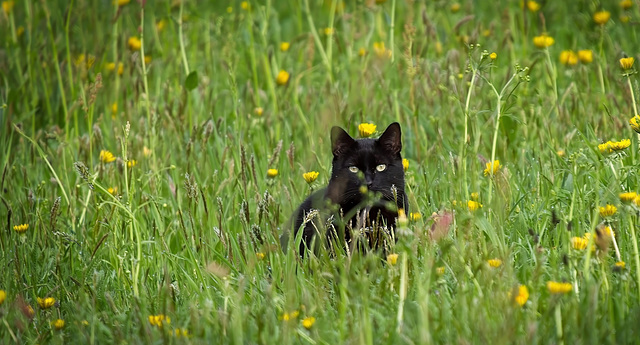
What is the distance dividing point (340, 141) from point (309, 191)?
1.52 feet

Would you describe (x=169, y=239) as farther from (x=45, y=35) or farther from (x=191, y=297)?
(x=45, y=35)

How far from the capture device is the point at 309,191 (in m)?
4.05

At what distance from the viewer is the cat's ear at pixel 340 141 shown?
12.0ft

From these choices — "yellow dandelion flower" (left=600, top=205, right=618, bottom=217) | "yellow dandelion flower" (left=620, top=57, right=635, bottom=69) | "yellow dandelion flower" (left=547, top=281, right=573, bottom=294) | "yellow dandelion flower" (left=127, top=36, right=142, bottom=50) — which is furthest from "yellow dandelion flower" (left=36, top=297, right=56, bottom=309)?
"yellow dandelion flower" (left=127, top=36, right=142, bottom=50)

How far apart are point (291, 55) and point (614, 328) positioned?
14.3 feet

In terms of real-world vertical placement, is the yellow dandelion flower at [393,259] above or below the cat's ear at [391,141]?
below

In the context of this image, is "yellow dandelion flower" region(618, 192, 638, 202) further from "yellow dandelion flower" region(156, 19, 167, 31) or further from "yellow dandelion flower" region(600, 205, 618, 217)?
"yellow dandelion flower" region(156, 19, 167, 31)

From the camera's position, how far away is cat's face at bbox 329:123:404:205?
11.8ft

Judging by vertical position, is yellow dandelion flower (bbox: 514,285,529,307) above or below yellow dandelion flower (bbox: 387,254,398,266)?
above

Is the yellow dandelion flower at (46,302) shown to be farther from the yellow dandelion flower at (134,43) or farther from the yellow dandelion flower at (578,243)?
the yellow dandelion flower at (134,43)

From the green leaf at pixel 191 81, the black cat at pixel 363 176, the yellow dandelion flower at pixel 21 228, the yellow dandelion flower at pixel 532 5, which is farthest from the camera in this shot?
the yellow dandelion flower at pixel 532 5

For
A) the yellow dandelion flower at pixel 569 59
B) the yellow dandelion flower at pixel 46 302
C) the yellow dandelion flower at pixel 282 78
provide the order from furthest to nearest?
the yellow dandelion flower at pixel 569 59
the yellow dandelion flower at pixel 282 78
the yellow dandelion flower at pixel 46 302

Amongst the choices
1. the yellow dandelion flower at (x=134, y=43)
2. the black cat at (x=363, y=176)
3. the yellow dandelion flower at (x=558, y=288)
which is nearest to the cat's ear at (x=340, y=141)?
the black cat at (x=363, y=176)

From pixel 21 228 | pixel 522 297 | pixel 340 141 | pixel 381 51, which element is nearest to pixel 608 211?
pixel 522 297
